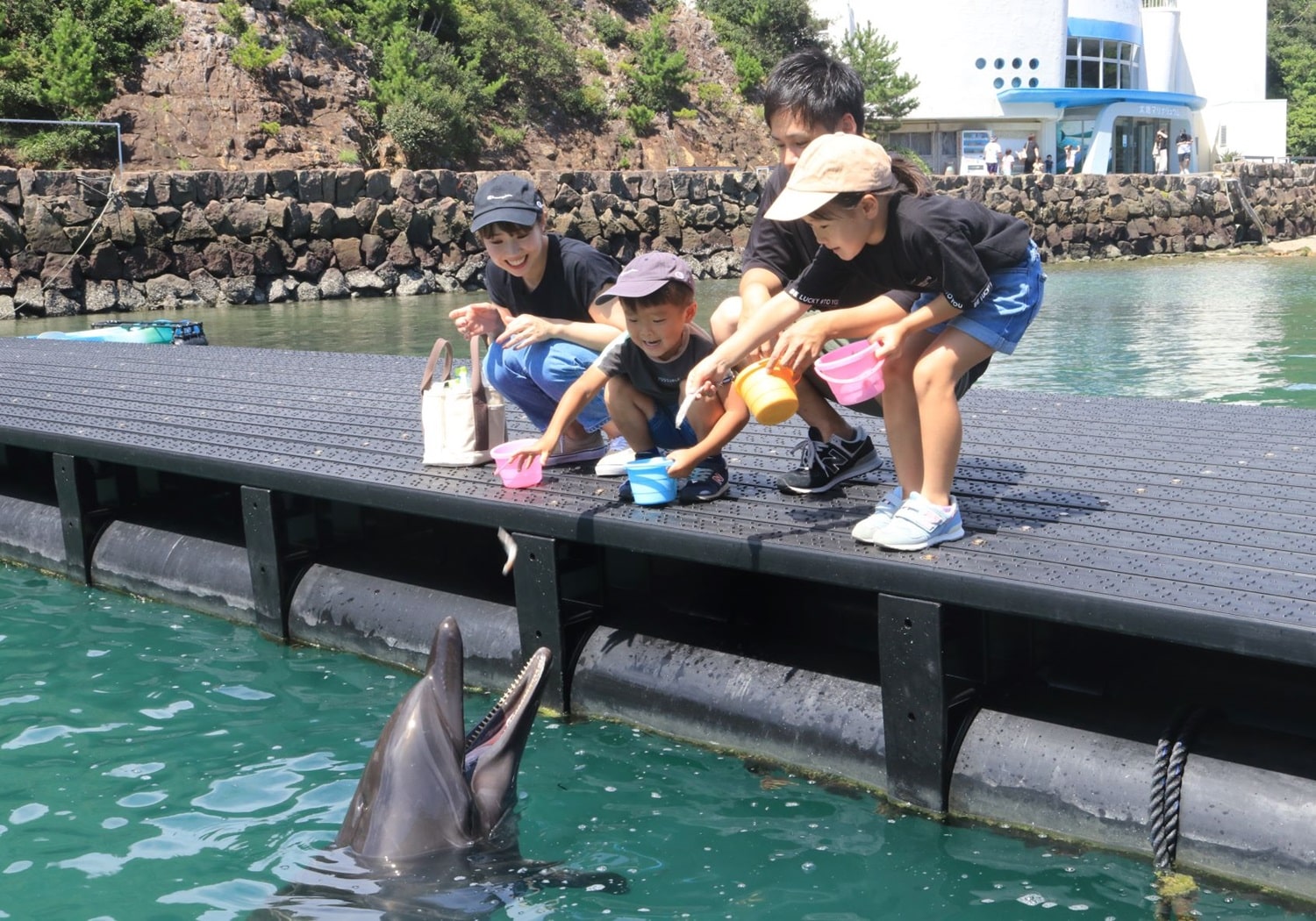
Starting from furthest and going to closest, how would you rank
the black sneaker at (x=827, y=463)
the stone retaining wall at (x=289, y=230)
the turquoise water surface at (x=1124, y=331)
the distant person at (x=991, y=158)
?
the distant person at (x=991, y=158) < the stone retaining wall at (x=289, y=230) < the turquoise water surface at (x=1124, y=331) < the black sneaker at (x=827, y=463)

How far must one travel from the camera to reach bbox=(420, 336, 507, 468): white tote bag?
560 centimetres

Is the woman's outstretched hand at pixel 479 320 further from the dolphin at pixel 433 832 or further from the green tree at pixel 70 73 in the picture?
the green tree at pixel 70 73

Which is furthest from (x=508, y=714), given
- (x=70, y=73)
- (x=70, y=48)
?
(x=70, y=48)

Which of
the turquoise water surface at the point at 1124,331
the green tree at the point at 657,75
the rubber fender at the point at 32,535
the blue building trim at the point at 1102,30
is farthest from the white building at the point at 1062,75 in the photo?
the rubber fender at the point at 32,535

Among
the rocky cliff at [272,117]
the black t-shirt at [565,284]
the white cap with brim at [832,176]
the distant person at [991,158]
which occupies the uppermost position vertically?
the rocky cliff at [272,117]

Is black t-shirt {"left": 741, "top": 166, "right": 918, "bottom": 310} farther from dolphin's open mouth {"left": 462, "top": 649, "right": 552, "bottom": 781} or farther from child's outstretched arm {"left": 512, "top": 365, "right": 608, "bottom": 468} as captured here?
dolphin's open mouth {"left": 462, "top": 649, "right": 552, "bottom": 781}

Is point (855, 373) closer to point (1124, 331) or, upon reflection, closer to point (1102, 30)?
point (1124, 331)

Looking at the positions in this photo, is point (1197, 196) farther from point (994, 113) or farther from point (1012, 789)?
point (1012, 789)

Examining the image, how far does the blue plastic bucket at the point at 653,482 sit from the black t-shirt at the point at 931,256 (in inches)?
32.4

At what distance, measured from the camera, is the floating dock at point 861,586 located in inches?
145

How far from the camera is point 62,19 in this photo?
1229 inches

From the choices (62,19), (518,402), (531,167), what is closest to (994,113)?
(531,167)

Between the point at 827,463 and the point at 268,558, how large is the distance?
7.95ft

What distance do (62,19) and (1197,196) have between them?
103 feet
